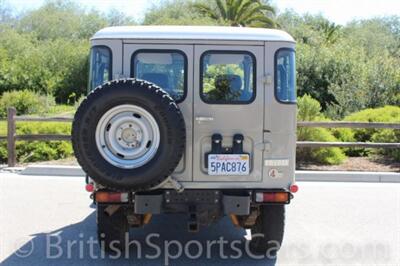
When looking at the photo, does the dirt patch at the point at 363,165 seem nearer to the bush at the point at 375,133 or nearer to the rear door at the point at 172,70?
the bush at the point at 375,133

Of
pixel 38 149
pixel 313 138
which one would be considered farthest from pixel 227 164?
pixel 38 149

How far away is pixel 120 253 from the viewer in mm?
5535

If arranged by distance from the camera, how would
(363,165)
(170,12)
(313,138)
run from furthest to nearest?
(170,12) → (313,138) → (363,165)

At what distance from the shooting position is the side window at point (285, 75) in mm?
5250

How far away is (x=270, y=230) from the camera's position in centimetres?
552

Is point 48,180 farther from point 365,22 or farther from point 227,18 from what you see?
point 365,22

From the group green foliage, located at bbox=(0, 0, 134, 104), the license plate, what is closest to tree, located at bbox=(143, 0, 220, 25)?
green foliage, located at bbox=(0, 0, 134, 104)

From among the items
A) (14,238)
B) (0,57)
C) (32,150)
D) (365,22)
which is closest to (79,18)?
(0,57)

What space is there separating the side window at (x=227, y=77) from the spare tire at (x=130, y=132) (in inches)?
22.0

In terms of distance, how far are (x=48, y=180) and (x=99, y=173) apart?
5.44 metres

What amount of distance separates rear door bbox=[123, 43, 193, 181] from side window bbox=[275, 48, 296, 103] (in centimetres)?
85

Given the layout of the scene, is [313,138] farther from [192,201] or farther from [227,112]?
[192,201]

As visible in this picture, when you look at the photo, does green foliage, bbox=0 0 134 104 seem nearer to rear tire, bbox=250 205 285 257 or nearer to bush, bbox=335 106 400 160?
bush, bbox=335 106 400 160

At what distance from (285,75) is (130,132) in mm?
1641
